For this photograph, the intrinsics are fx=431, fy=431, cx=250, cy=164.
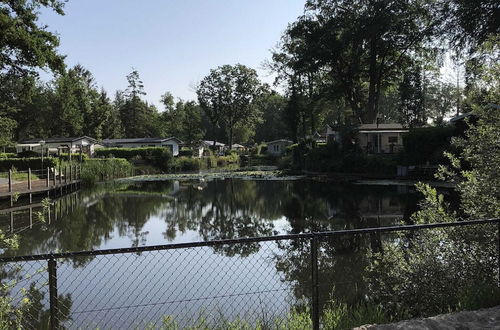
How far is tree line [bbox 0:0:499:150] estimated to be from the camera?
1061 inches

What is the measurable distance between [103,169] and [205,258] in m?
32.3

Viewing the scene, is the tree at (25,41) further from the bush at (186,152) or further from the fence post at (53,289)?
the bush at (186,152)

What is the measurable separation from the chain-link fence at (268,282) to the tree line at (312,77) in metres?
3.44

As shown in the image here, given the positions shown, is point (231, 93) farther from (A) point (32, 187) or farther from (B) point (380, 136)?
(A) point (32, 187)

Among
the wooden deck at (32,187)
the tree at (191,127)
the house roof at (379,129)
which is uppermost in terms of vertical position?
the tree at (191,127)

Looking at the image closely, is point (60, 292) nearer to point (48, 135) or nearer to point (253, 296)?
point (253, 296)

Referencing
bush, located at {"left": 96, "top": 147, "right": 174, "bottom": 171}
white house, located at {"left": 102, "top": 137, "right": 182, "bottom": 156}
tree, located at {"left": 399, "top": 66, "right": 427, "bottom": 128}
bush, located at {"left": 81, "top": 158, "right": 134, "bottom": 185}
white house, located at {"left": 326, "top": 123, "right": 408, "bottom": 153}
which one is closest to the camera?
bush, located at {"left": 81, "top": 158, "right": 134, "bottom": 185}

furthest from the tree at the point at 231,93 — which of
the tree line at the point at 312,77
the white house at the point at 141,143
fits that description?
the white house at the point at 141,143

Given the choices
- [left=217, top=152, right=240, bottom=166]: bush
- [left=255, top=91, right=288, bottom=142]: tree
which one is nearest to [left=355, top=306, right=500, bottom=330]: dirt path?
[left=217, top=152, right=240, bottom=166]: bush

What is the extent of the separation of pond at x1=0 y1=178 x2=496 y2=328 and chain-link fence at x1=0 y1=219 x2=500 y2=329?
4 cm

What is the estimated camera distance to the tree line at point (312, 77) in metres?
27.0

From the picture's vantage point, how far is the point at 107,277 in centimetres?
973

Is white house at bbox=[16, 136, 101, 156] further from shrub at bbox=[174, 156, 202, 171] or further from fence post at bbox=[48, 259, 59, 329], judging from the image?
fence post at bbox=[48, 259, 59, 329]

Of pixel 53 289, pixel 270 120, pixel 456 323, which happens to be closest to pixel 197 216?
pixel 53 289
